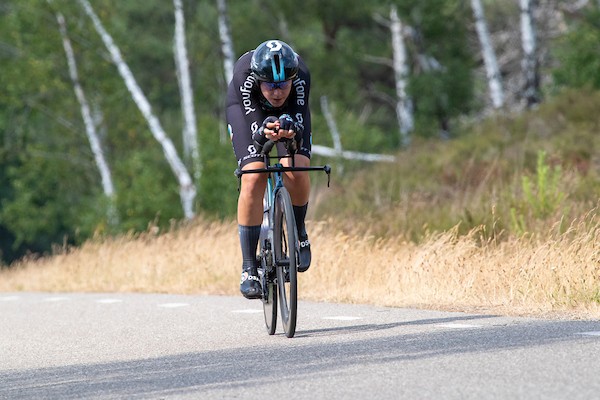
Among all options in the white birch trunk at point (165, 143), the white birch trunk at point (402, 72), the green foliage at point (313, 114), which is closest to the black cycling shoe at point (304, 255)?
the green foliage at point (313, 114)

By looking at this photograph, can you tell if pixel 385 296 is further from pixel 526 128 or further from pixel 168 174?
pixel 168 174

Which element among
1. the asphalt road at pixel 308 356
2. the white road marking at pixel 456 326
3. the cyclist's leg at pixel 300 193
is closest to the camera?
the asphalt road at pixel 308 356

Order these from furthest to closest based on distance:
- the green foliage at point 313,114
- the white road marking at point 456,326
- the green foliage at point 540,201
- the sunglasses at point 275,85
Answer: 1. the green foliage at point 313,114
2. the green foliage at point 540,201
3. the sunglasses at point 275,85
4. the white road marking at point 456,326

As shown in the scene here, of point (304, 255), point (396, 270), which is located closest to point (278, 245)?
point (304, 255)

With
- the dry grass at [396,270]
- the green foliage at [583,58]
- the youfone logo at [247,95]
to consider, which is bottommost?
the dry grass at [396,270]

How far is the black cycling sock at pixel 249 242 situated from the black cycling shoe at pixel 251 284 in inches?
2.6

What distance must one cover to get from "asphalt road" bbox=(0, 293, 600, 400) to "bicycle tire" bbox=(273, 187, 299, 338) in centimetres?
17

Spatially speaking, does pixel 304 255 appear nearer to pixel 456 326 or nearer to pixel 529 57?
pixel 456 326

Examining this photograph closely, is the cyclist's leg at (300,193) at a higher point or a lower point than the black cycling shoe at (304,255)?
higher

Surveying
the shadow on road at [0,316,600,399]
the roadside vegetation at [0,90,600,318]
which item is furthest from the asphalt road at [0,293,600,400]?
the roadside vegetation at [0,90,600,318]

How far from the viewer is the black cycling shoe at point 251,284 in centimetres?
922

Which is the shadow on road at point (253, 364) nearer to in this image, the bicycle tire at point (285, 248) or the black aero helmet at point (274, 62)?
the bicycle tire at point (285, 248)

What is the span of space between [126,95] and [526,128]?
18.2 meters

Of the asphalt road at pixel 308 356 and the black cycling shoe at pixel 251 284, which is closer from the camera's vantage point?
the asphalt road at pixel 308 356
